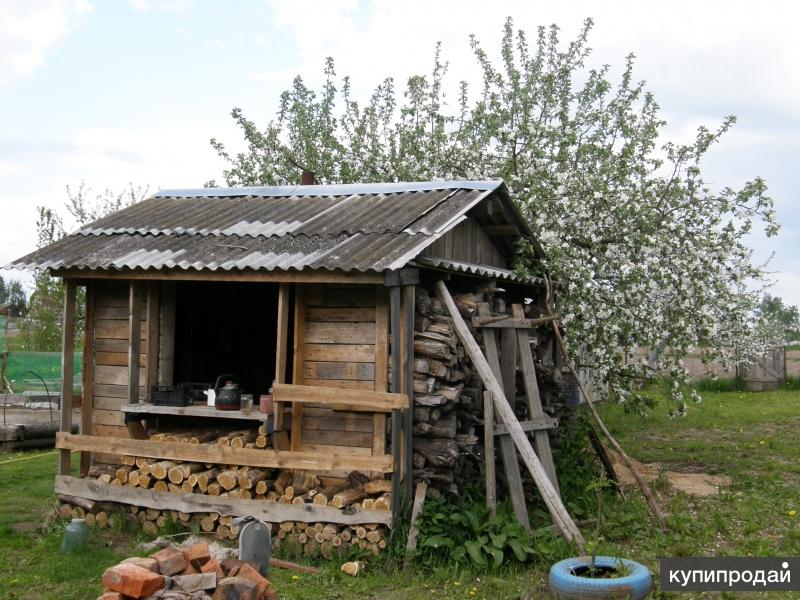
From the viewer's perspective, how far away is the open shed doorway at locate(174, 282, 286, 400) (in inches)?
424

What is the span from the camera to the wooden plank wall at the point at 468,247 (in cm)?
870

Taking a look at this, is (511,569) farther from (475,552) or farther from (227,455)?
(227,455)

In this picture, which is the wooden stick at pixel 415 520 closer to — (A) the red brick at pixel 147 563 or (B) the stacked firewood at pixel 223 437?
(B) the stacked firewood at pixel 223 437

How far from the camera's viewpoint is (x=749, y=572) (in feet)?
22.2

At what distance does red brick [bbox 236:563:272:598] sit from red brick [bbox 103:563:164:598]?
0.61m

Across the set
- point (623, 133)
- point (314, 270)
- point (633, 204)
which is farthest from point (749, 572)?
point (623, 133)

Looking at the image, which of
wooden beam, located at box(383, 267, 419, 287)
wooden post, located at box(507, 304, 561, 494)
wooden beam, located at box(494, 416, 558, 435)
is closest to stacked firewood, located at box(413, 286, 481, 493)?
wooden beam, located at box(494, 416, 558, 435)

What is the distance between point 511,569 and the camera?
7.00 m

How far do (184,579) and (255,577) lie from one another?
20.6 inches

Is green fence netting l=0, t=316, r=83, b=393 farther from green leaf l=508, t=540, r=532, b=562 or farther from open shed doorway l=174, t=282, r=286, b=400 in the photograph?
green leaf l=508, t=540, r=532, b=562

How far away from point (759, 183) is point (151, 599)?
9872 mm

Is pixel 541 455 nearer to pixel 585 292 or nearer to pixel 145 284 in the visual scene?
pixel 585 292

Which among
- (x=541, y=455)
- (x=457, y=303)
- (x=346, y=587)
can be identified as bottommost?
(x=346, y=587)

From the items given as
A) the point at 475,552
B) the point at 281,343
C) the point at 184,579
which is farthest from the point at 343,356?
the point at 184,579
